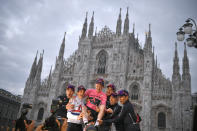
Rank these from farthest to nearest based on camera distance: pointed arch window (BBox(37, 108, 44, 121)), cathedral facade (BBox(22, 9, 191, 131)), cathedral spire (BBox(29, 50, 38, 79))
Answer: cathedral spire (BBox(29, 50, 38, 79)) → pointed arch window (BBox(37, 108, 44, 121)) → cathedral facade (BBox(22, 9, 191, 131))

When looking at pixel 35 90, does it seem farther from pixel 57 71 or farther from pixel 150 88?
pixel 150 88

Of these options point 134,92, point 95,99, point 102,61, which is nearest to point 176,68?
point 134,92

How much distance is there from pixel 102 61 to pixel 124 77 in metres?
5.24

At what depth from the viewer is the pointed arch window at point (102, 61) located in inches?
1272

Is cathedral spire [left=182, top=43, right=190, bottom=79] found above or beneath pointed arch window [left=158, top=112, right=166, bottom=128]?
above

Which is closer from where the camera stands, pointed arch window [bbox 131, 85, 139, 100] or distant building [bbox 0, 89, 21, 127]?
pointed arch window [bbox 131, 85, 139, 100]

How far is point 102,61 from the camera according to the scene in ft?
108

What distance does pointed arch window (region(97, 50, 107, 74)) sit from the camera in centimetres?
3231

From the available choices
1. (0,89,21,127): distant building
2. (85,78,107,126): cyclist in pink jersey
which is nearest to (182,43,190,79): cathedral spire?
(85,78,107,126): cyclist in pink jersey

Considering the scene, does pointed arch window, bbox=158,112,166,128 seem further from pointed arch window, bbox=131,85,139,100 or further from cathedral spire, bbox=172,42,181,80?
cathedral spire, bbox=172,42,181,80

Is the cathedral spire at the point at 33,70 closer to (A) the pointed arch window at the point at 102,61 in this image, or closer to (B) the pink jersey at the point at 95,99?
(A) the pointed arch window at the point at 102,61

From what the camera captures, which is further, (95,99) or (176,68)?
(176,68)

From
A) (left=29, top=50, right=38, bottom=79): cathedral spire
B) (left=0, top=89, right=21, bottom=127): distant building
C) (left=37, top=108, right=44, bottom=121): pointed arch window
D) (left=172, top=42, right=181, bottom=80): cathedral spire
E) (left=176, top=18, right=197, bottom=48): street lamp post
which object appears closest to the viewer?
(left=176, top=18, right=197, bottom=48): street lamp post

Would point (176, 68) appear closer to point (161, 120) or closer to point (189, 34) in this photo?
point (161, 120)
